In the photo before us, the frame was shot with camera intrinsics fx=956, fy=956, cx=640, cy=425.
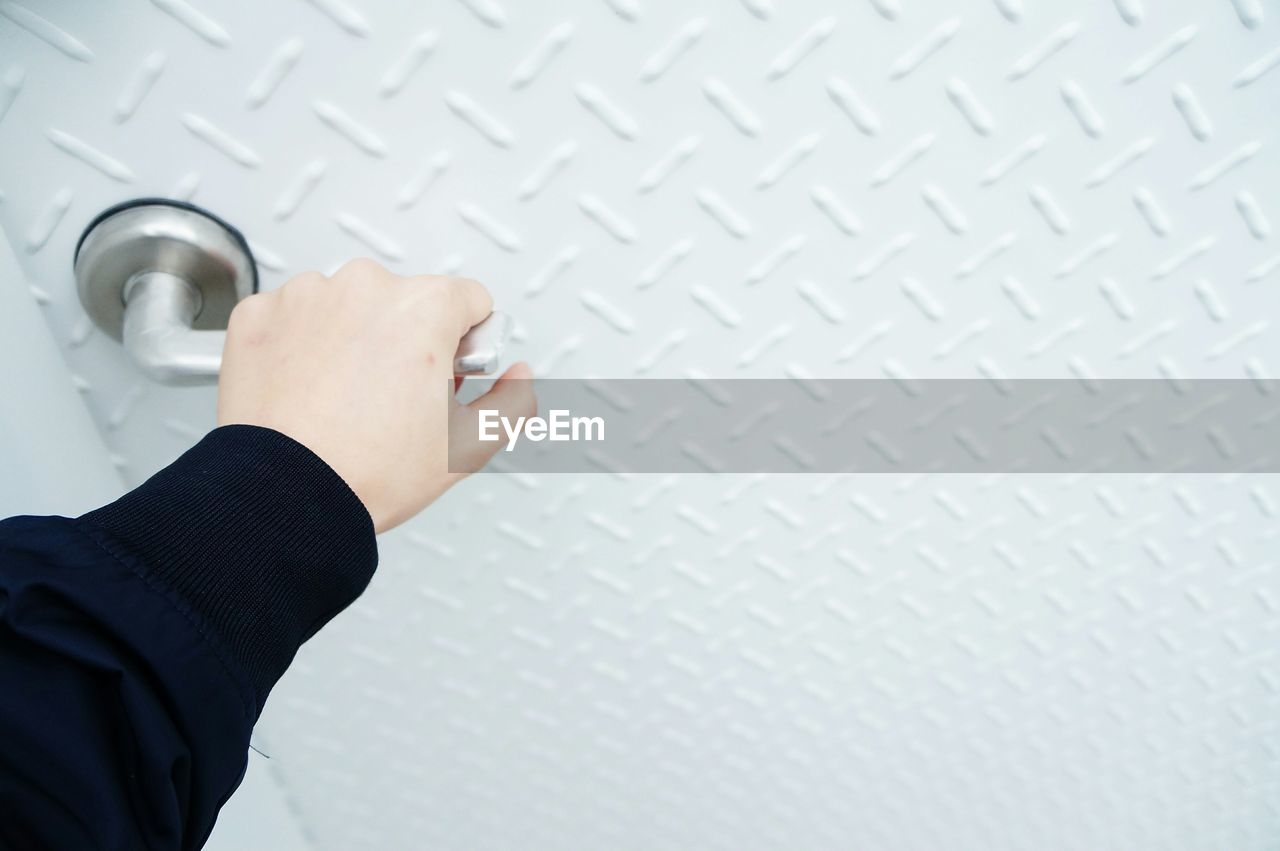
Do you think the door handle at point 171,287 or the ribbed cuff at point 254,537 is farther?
the door handle at point 171,287

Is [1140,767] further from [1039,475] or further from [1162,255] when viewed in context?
[1162,255]

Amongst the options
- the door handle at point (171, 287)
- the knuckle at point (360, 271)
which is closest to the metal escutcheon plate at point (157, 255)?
the door handle at point (171, 287)

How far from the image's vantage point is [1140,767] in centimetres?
108

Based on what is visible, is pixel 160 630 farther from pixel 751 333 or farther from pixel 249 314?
pixel 751 333

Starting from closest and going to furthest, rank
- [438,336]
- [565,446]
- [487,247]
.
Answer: [438,336]
[487,247]
[565,446]

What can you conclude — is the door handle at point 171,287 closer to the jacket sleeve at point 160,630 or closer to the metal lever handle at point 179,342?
the metal lever handle at point 179,342

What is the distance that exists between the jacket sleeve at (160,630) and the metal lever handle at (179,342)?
10 cm

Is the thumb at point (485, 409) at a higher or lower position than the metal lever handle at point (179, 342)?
lower

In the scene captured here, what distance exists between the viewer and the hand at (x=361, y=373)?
49cm

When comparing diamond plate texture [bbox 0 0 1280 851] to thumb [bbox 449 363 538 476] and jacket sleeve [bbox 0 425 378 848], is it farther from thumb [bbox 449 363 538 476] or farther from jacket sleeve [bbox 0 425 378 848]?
jacket sleeve [bbox 0 425 378 848]

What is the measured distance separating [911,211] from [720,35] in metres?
0.19

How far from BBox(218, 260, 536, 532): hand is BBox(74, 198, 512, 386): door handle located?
0.02 metres

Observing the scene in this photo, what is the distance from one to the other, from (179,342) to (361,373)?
0.41 feet

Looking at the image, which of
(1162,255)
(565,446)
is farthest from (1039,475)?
(565,446)
